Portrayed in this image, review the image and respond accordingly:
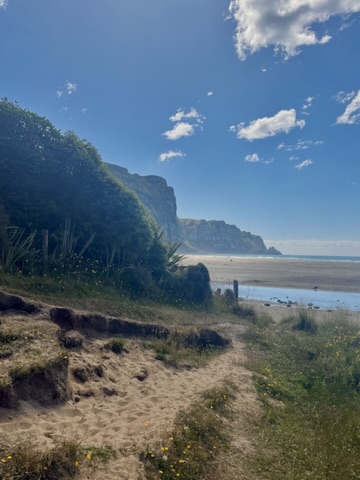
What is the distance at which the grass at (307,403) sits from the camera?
488cm

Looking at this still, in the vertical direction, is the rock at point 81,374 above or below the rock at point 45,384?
below

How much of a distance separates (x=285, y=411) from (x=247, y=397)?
82 cm

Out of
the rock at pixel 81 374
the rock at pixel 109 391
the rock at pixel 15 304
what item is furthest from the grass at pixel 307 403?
the rock at pixel 15 304

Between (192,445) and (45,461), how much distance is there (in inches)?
84.9

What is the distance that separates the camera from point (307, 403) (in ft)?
24.7

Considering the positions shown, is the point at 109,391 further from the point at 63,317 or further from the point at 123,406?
the point at 63,317

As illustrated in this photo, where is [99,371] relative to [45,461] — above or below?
below

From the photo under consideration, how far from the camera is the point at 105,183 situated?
15.8m

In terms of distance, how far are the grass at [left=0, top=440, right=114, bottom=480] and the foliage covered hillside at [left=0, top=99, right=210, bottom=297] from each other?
7474mm

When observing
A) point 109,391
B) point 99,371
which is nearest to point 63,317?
point 99,371

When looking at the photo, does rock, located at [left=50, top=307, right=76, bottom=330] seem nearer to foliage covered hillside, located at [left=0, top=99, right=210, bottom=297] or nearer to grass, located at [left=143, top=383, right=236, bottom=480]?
foliage covered hillside, located at [left=0, top=99, right=210, bottom=297]

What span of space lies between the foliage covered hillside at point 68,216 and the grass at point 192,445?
23.4ft

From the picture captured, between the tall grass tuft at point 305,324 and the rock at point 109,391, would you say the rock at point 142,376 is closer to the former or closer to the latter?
the rock at point 109,391

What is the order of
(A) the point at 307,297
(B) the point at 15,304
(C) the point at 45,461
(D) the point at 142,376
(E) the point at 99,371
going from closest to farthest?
(C) the point at 45,461 < (E) the point at 99,371 < (D) the point at 142,376 < (B) the point at 15,304 < (A) the point at 307,297
